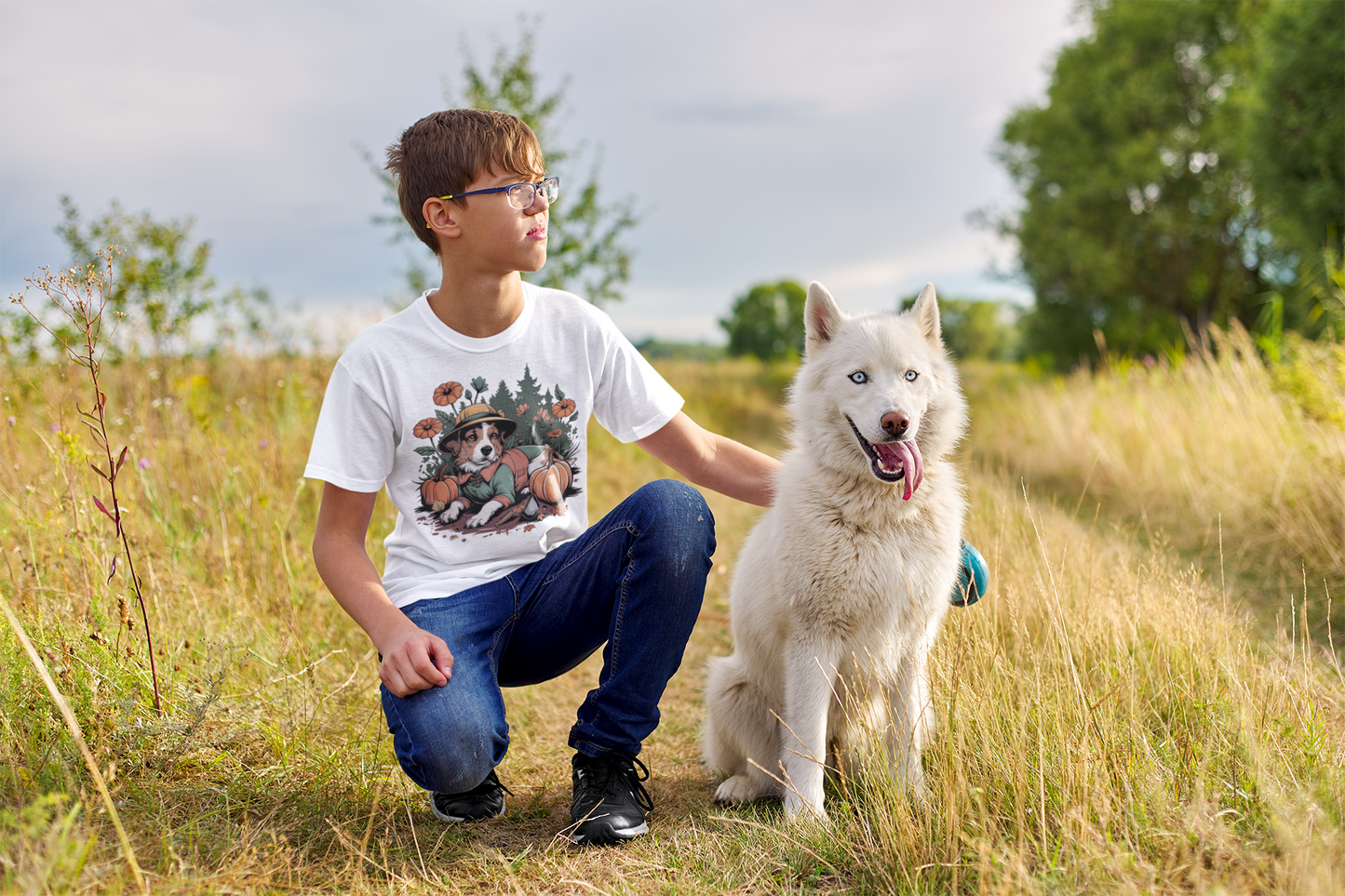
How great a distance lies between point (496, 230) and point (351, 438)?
793 mm

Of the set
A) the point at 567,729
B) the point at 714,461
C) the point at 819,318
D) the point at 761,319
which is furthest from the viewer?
the point at 761,319

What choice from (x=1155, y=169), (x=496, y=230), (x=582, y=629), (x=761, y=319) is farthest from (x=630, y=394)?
(x=761, y=319)

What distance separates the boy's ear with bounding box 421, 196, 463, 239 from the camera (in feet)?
8.19

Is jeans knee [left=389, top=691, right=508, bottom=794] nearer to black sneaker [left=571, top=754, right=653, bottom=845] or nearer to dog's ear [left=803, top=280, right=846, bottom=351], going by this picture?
black sneaker [left=571, top=754, right=653, bottom=845]

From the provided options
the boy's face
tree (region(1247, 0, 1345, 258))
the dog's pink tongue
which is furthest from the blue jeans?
tree (region(1247, 0, 1345, 258))

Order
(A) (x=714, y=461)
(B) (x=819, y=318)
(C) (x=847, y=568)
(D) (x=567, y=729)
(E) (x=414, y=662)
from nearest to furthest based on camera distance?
1. (E) (x=414, y=662)
2. (C) (x=847, y=568)
3. (B) (x=819, y=318)
4. (A) (x=714, y=461)
5. (D) (x=567, y=729)

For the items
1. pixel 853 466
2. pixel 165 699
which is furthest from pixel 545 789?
pixel 853 466

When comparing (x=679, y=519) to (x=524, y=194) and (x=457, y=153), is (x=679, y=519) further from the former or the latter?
(x=457, y=153)

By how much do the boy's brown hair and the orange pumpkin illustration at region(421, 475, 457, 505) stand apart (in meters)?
0.84

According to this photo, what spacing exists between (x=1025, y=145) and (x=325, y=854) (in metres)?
22.2

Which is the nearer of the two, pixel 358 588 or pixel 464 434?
pixel 358 588

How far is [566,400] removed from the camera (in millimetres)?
2672

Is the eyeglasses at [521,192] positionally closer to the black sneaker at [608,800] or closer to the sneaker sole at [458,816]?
the black sneaker at [608,800]

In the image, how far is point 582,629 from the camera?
2.56 meters
